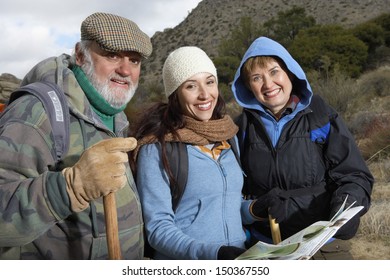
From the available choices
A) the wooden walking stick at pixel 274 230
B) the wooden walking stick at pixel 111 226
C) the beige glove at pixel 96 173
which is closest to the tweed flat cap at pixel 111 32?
the beige glove at pixel 96 173

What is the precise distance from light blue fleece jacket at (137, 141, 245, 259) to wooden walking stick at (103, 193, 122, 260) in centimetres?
35

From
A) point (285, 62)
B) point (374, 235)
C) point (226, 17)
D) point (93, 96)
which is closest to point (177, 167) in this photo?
point (93, 96)

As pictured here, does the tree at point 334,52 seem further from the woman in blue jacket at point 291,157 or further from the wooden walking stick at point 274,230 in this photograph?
the wooden walking stick at point 274,230

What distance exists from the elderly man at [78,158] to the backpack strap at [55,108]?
26mm

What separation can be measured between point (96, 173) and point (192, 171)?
829 millimetres

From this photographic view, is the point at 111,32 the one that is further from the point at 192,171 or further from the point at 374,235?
the point at 374,235

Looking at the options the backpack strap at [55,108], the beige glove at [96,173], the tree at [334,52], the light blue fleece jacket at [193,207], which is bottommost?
the light blue fleece jacket at [193,207]

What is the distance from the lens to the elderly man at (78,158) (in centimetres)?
180

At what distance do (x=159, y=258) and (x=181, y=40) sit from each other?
46837 millimetres

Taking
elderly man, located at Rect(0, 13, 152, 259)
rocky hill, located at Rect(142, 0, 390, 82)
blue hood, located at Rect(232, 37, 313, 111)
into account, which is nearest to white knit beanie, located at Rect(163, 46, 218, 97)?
elderly man, located at Rect(0, 13, 152, 259)

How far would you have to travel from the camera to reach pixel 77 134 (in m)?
2.18

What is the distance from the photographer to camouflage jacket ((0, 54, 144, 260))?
1783mm

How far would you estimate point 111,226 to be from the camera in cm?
210

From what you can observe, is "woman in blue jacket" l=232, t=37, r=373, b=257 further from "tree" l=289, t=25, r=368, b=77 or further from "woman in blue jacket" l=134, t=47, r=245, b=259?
"tree" l=289, t=25, r=368, b=77
